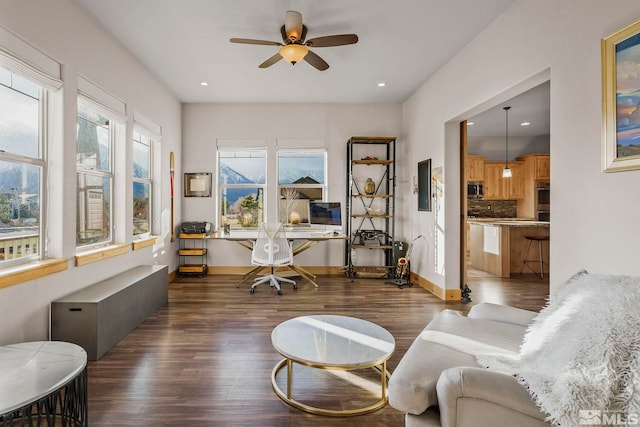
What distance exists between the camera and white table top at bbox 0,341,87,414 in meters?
1.25

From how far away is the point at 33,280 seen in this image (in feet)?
7.23

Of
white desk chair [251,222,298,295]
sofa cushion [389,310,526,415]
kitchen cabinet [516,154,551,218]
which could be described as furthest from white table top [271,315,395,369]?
kitchen cabinet [516,154,551,218]

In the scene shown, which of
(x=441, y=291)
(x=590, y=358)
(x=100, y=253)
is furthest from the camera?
(x=441, y=291)

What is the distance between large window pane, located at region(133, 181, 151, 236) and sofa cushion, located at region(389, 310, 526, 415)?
3.66 m

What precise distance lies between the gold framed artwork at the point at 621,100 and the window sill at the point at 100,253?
3.80m

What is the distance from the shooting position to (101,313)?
94.1 inches

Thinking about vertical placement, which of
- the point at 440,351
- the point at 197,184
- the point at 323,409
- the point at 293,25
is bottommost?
the point at 323,409

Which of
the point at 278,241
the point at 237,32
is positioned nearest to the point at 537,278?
the point at 278,241

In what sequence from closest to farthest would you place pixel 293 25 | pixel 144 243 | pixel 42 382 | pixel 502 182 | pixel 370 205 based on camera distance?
pixel 42 382, pixel 293 25, pixel 144 243, pixel 370 205, pixel 502 182

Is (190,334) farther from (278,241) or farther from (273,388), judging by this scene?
→ (278,241)

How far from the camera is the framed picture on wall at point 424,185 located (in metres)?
4.36

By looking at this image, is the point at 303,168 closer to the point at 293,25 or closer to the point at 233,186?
the point at 233,186

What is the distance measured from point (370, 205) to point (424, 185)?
1083mm

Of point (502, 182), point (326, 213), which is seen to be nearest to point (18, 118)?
point (326, 213)
